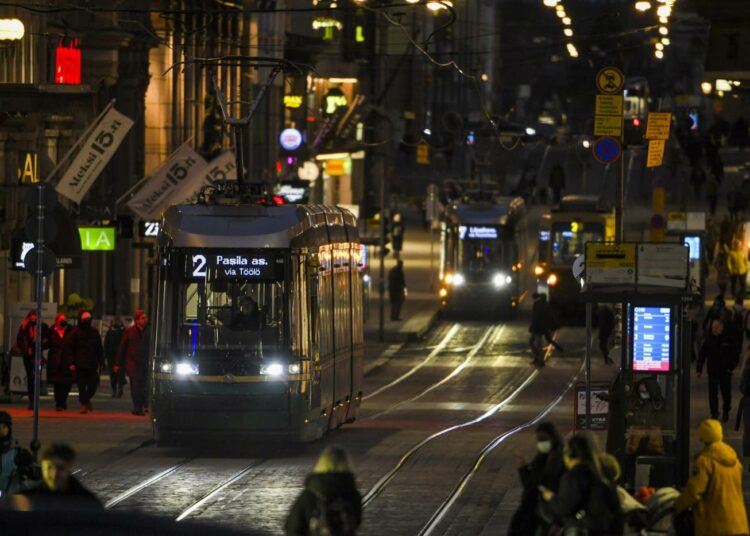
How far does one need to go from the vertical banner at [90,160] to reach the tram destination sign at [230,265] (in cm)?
1145

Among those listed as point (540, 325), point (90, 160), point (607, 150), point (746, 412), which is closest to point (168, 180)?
point (90, 160)

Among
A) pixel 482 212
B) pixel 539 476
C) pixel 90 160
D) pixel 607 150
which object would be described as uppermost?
pixel 607 150

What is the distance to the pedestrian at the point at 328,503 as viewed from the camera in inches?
515

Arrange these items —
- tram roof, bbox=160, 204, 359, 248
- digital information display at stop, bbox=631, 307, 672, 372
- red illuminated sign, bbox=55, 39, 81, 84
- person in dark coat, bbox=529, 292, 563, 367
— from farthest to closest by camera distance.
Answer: person in dark coat, bbox=529, 292, 563, 367, red illuminated sign, bbox=55, 39, 81, 84, tram roof, bbox=160, 204, 359, 248, digital information display at stop, bbox=631, 307, 672, 372

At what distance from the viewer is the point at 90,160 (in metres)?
35.3

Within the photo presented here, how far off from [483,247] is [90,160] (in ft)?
59.9

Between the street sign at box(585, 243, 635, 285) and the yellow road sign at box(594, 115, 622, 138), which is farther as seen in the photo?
the yellow road sign at box(594, 115, 622, 138)

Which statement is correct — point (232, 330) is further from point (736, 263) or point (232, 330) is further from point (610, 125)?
point (736, 263)

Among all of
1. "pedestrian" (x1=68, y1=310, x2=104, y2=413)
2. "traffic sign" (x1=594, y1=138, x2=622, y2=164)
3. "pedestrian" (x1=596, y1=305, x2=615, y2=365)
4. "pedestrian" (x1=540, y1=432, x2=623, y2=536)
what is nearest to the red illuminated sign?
"pedestrian" (x1=68, y1=310, x2=104, y2=413)

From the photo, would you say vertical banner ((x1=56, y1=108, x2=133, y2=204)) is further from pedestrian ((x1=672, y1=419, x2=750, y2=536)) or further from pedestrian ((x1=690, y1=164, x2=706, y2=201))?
pedestrian ((x1=690, y1=164, x2=706, y2=201))

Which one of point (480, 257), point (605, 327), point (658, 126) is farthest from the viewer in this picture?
point (480, 257)

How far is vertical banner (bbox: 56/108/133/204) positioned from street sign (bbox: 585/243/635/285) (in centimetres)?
1558

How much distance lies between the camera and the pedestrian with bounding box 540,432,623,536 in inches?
544

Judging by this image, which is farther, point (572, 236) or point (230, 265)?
point (572, 236)
